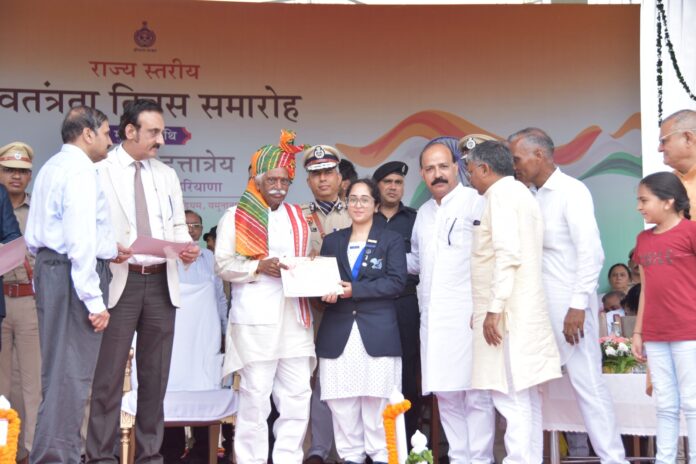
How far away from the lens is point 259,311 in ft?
18.3

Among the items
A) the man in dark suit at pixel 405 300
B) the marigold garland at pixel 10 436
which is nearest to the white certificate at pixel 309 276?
the man in dark suit at pixel 405 300

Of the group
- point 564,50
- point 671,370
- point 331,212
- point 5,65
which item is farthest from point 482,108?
point 671,370

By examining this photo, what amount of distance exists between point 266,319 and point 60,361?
4.19 ft

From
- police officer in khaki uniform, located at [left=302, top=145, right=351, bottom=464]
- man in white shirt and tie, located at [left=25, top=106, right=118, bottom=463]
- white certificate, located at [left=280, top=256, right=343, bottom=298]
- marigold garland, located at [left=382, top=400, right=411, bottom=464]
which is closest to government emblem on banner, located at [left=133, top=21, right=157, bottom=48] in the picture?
police officer in khaki uniform, located at [left=302, top=145, right=351, bottom=464]

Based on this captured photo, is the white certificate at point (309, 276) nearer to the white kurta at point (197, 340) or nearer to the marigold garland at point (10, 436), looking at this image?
the white kurta at point (197, 340)

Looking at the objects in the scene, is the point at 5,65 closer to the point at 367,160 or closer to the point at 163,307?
the point at 367,160

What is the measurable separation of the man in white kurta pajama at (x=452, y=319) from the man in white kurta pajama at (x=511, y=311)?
0.37 m

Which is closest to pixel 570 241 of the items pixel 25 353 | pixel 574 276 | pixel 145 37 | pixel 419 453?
pixel 574 276

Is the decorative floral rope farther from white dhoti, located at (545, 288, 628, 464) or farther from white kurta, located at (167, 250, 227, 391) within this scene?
white kurta, located at (167, 250, 227, 391)

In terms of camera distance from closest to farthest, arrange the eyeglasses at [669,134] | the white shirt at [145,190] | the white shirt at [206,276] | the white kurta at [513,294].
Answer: the white kurta at [513,294] < the eyeglasses at [669,134] < the white shirt at [145,190] < the white shirt at [206,276]

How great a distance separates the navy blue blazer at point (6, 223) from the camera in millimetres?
5672

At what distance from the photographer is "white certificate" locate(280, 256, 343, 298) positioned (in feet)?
18.0

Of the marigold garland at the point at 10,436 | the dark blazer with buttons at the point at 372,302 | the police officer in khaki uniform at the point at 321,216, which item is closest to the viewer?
the marigold garland at the point at 10,436

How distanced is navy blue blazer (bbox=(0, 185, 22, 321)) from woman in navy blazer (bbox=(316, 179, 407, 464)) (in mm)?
1876
